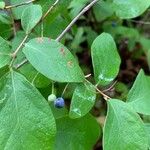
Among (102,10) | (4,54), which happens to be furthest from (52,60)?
(102,10)

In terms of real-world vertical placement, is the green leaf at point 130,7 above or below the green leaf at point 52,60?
below

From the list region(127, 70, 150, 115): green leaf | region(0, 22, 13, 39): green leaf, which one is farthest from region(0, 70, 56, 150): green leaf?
region(0, 22, 13, 39): green leaf

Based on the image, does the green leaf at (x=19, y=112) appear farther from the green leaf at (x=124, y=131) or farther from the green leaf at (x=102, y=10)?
the green leaf at (x=102, y=10)

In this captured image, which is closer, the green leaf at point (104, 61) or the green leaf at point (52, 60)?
the green leaf at point (52, 60)

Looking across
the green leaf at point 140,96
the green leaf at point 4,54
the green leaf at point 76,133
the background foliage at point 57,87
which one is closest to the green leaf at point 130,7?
the background foliage at point 57,87

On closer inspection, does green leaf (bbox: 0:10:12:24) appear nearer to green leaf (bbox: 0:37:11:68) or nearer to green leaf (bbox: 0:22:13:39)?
green leaf (bbox: 0:22:13:39)

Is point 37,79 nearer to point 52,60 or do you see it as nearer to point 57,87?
point 52,60

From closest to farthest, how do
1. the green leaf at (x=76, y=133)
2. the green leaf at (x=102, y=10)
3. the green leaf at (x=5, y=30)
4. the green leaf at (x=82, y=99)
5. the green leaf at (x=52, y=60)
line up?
the green leaf at (x=52, y=60) < the green leaf at (x=82, y=99) < the green leaf at (x=76, y=133) < the green leaf at (x=5, y=30) < the green leaf at (x=102, y=10)
